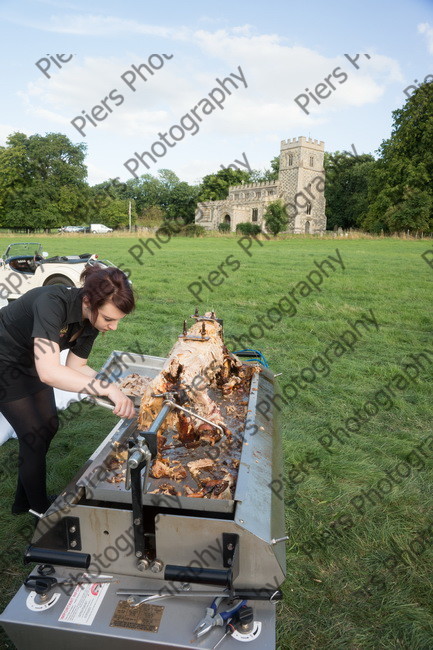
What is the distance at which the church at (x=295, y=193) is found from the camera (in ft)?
185

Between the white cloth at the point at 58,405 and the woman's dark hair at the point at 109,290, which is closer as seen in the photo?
the woman's dark hair at the point at 109,290

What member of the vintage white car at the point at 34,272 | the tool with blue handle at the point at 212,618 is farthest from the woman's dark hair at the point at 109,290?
the vintage white car at the point at 34,272

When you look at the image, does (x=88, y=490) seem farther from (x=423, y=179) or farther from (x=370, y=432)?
(x=423, y=179)

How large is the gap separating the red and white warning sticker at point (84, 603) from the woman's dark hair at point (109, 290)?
1.40 metres

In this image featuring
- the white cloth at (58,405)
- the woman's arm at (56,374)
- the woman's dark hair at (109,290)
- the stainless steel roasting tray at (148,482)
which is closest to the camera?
the stainless steel roasting tray at (148,482)

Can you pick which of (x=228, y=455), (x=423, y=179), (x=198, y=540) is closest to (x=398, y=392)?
(x=228, y=455)

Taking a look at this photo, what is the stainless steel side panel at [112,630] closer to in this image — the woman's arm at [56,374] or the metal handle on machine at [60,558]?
the metal handle on machine at [60,558]

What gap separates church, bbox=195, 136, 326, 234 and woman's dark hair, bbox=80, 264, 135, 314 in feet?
172

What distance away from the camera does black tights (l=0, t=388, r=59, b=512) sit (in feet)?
9.84

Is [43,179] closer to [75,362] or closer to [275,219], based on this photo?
[275,219]

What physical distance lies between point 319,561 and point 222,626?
4.85 ft

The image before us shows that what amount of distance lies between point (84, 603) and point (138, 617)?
25cm

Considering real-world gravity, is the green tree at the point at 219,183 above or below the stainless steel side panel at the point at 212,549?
above

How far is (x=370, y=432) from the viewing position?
16.3ft
